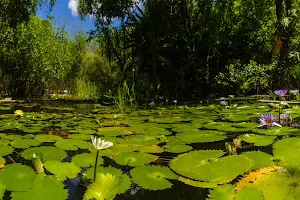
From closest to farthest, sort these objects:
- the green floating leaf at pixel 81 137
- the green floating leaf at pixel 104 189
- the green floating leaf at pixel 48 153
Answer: the green floating leaf at pixel 104 189
the green floating leaf at pixel 48 153
the green floating leaf at pixel 81 137

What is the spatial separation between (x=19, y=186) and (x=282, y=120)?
243 centimetres

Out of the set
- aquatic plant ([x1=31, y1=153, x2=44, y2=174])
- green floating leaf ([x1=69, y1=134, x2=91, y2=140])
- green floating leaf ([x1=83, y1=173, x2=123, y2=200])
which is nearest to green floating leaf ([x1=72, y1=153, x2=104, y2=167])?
aquatic plant ([x1=31, y1=153, x2=44, y2=174])

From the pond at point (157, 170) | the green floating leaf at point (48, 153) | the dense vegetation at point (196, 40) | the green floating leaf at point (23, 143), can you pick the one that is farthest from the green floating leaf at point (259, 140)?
the dense vegetation at point (196, 40)

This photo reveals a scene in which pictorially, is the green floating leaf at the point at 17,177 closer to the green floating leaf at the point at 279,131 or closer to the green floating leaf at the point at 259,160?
the green floating leaf at the point at 259,160

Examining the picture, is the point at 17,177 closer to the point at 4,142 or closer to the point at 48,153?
the point at 48,153

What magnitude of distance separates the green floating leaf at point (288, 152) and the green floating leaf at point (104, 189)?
838mm

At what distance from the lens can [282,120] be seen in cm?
287

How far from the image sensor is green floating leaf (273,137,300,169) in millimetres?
1472

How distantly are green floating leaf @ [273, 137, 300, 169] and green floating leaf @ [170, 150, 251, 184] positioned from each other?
18cm

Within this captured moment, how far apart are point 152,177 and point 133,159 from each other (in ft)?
1.12

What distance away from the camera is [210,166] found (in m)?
1.51

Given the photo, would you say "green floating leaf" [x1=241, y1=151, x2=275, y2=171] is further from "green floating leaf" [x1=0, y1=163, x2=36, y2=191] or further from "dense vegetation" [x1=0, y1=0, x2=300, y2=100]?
"dense vegetation" [x1=0, y1=0, x2=300, y2=100]

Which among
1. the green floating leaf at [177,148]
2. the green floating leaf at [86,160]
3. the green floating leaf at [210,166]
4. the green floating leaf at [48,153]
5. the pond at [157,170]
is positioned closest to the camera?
the pond at [157,170]

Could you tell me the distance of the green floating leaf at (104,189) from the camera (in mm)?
862
